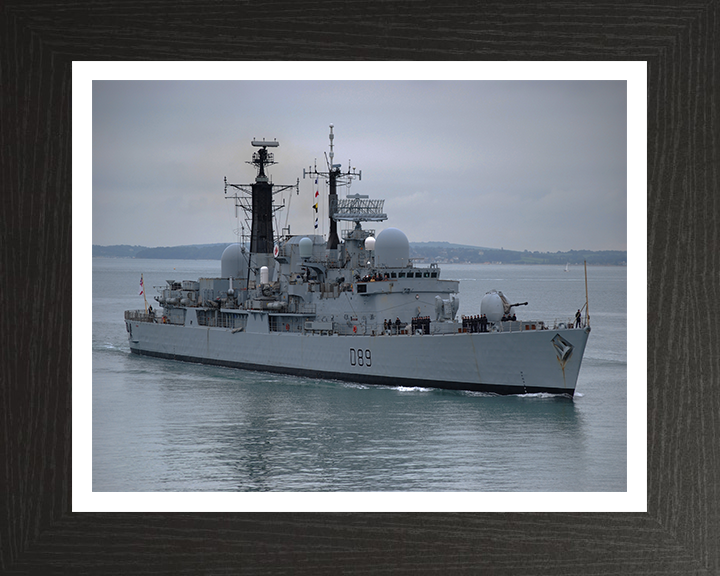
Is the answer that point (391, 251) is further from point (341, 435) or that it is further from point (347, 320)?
point (341, 435)

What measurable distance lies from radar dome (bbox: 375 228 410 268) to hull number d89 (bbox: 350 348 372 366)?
2.23 m

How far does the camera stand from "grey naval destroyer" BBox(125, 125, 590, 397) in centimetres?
1541

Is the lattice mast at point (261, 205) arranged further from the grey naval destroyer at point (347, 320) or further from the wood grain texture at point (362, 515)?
the wood grain texture at point (362, 515)

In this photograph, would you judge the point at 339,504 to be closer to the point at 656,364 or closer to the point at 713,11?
the point at 656,364

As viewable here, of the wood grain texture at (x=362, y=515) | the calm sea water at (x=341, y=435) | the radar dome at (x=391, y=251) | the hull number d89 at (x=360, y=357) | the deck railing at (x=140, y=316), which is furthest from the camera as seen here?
the deck railing at (x=140, y=316)

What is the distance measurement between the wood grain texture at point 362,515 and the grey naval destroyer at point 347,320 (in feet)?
27.9

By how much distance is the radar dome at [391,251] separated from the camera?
61.0 ft

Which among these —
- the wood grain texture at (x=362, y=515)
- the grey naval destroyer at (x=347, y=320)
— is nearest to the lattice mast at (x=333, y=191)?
the grey naval destroyer at (x=347, y=320)

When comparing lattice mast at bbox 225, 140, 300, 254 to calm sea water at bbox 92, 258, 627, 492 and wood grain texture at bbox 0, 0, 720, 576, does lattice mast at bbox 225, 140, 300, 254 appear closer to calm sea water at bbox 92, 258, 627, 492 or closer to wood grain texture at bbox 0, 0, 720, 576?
calm sea water at bbox 92, 258, 627, 492

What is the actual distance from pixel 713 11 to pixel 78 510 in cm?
603

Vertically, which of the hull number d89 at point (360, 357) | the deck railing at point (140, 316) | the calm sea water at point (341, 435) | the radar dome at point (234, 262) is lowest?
the calm sea water at point (341, 435)

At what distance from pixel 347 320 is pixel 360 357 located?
145cm

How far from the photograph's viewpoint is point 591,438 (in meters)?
12.6

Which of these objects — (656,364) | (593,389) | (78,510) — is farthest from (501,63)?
(593,389)
